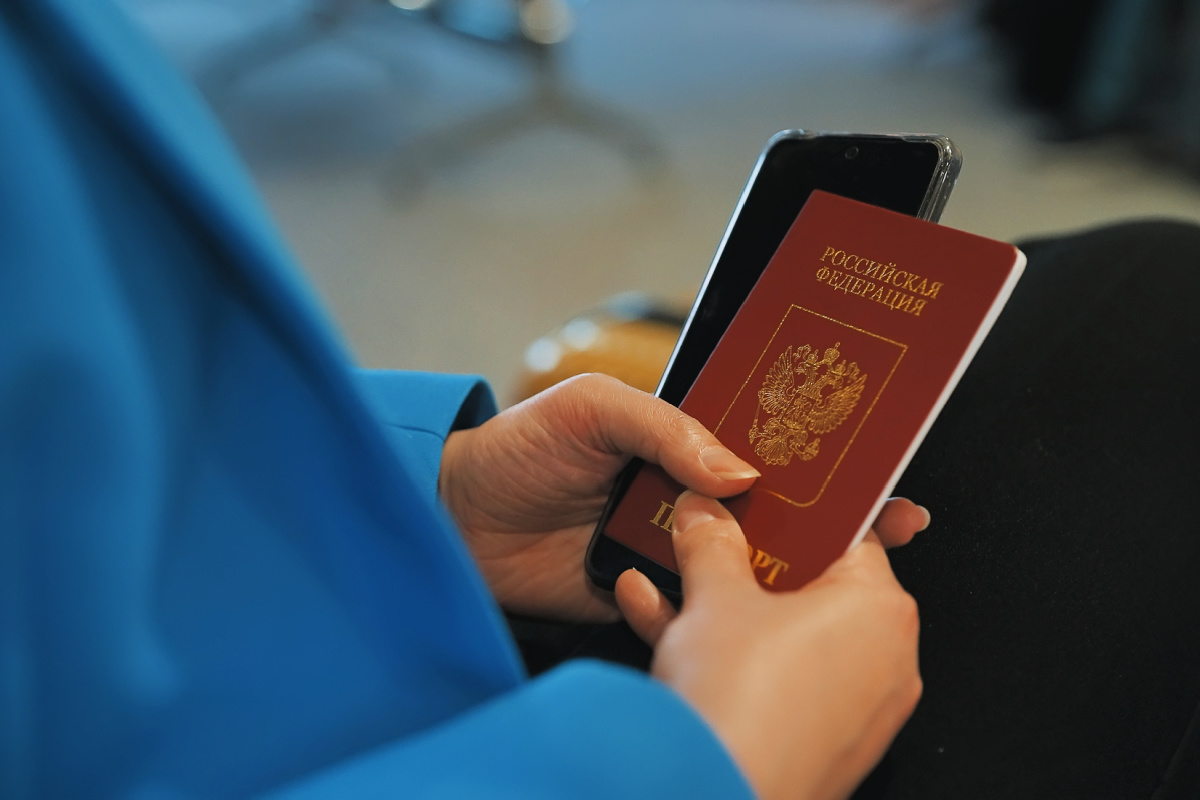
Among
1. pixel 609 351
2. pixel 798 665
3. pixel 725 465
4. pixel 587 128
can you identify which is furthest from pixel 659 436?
pixel 587 128

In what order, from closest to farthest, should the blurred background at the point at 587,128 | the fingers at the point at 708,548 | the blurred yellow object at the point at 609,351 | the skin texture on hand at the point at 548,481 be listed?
1. the fingers at the point at 708,548
2. the skin texture on hand at the point at 548,481
3. the blurred yellow object at the point at 609,351
4. the blurred background at the point at 587,128

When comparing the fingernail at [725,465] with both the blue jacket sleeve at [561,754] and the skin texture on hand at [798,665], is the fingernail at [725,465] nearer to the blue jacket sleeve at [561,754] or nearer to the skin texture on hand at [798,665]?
the skin texture on hand at [798,665]

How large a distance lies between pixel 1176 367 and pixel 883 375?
0.86ft

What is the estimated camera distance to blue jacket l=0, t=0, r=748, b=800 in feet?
0.79

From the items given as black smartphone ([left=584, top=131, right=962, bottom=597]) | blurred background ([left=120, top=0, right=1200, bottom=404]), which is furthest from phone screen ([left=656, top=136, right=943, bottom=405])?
blurred background ([left=120, top=0, right=1200, bottom=404])

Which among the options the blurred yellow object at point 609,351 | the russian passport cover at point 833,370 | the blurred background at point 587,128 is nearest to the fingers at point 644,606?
the russian passport cover at point 833,370

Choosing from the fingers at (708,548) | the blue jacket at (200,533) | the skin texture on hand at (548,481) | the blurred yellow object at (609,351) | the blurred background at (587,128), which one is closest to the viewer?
the blue jacket at (200,533)

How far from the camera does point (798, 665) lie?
0.34 m

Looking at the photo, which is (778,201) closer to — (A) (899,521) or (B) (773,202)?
(B) (773,202)

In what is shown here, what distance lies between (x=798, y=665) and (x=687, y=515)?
126mm

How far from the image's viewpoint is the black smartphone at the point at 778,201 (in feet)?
1.71

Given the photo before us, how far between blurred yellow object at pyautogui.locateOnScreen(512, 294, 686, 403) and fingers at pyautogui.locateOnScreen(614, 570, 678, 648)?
0.24 m

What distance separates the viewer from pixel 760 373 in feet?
1.58

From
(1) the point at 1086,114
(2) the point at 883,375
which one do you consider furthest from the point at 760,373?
(1) the point at 1086,114
